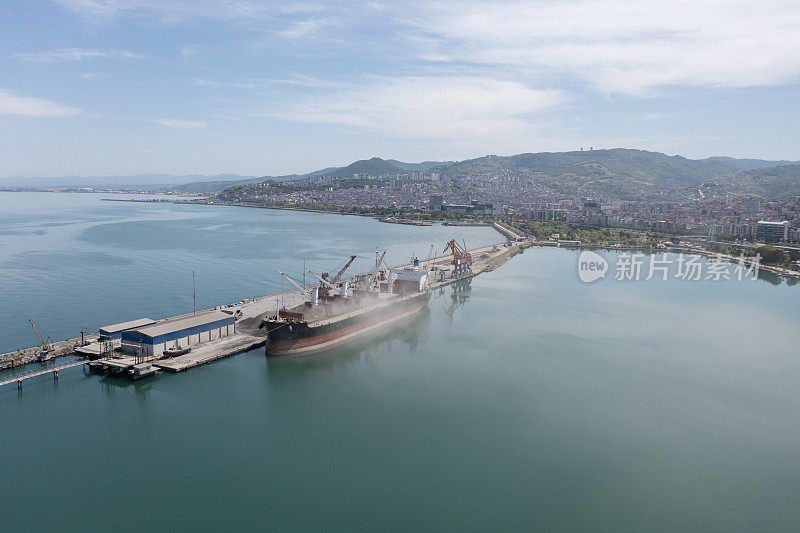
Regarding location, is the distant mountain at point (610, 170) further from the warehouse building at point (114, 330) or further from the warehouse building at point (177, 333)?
the warehouse building at point (114, 330)

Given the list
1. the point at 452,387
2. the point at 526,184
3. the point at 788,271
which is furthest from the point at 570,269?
the point at 526,184

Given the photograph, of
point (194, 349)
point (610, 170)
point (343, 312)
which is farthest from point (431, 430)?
point (610, 170)

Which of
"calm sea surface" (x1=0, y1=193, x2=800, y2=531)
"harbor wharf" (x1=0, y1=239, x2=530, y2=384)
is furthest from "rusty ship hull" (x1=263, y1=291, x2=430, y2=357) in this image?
"harbor wharf" (x1=0, y1=239, x2=530, y2=384)

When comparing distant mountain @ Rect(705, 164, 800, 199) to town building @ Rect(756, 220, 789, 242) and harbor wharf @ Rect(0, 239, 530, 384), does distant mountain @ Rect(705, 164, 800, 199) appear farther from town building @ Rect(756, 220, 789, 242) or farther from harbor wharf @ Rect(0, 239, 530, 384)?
harbor wharf @ Rect(0, 239, 530, 384)

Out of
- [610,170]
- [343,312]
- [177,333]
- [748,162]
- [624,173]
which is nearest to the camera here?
[177,333]

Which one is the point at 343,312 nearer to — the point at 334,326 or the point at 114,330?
the point at 334,326
